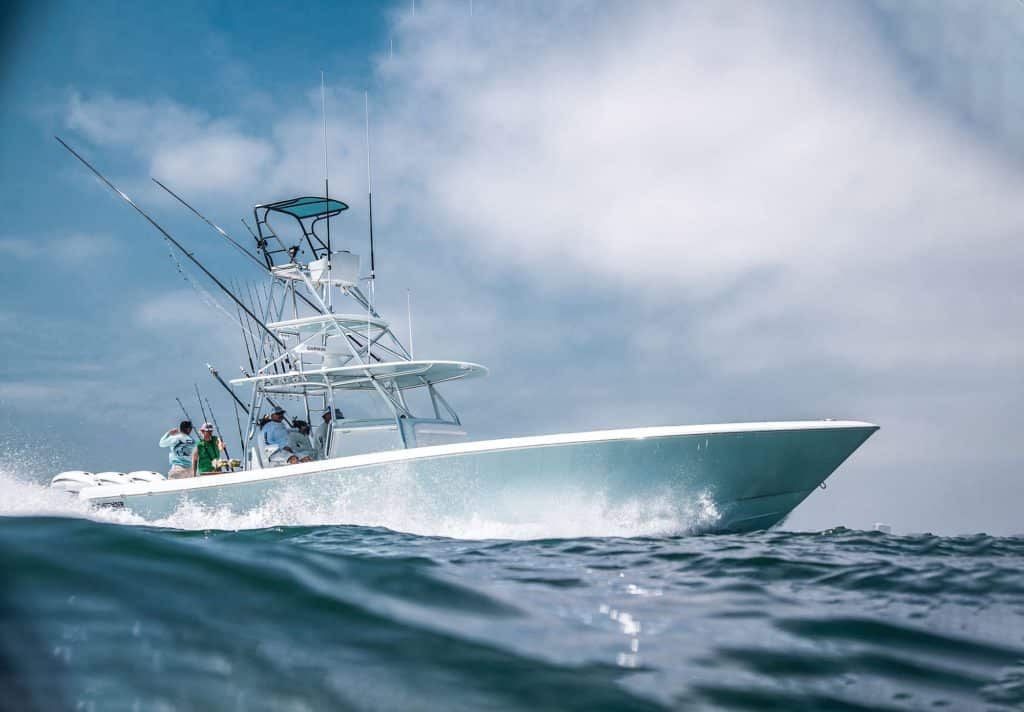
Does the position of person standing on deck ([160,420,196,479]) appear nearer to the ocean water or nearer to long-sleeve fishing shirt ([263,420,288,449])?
long-sleeve fishing shirt ([263,420,288,449])

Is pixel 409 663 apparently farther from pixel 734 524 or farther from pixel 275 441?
pixel 275 441

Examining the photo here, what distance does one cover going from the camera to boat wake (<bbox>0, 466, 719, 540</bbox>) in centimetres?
725

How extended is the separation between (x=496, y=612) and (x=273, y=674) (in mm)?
991

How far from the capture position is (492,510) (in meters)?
7.43

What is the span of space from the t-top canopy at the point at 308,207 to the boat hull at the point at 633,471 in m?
5.18

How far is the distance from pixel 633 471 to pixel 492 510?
1.52 m

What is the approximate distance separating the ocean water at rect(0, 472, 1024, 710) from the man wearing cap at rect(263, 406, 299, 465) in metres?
5.72

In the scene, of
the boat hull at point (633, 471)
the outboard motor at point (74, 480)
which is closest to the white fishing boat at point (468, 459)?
the boat hull at point (633, 471)

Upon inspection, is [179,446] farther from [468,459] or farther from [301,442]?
[468,459]

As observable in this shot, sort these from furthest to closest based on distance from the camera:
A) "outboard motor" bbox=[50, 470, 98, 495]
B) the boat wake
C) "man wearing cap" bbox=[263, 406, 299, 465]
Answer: "outboard motor" bbox=[50, 470, 98, 495] < "man wearing cap" bbox=[263, 406, 299, 465] < the boat wake

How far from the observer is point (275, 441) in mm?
9953

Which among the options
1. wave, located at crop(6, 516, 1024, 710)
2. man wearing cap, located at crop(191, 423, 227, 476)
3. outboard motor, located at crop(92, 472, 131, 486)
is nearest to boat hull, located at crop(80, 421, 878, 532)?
man wearing cap, located at crop(191, 423, 227, 476)

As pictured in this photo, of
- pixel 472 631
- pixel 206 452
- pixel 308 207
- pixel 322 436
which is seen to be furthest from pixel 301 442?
pixel 472 631

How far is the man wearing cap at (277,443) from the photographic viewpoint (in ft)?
32.4
